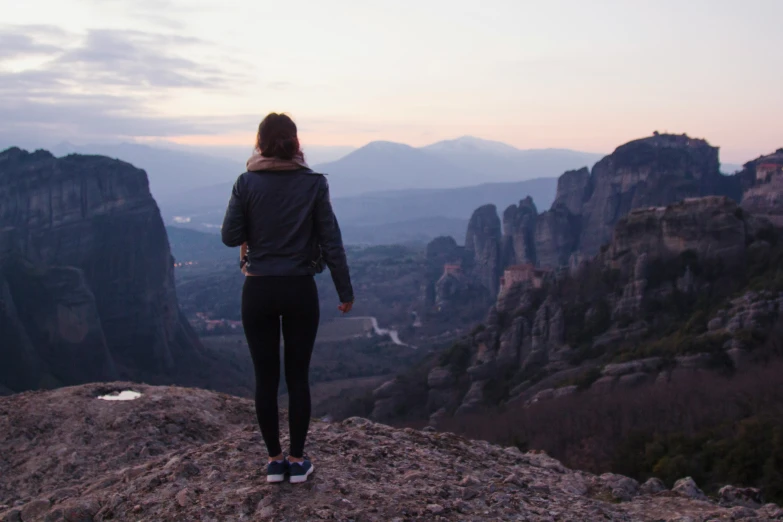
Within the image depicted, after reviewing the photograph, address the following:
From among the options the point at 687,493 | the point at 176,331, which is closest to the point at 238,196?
the point at 687,493

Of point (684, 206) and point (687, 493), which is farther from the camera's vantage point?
point (684, 206)

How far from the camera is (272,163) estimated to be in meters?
5.44

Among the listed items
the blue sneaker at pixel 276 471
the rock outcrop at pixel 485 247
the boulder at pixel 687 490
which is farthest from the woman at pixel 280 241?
the rock outcrop at pixel 485 247

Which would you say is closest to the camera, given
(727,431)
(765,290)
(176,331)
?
(727,431)

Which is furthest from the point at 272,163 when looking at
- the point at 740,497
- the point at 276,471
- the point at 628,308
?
the point at 628,308

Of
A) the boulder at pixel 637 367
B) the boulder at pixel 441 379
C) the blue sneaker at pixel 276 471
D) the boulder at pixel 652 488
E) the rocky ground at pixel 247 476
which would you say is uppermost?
the blue sneaker at pixel 276 471

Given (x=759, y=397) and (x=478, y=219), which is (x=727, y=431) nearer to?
(x=759, y=397)

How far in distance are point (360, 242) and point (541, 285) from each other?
130 metres

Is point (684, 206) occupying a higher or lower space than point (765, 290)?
higher

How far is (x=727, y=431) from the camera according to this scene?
1711 cm

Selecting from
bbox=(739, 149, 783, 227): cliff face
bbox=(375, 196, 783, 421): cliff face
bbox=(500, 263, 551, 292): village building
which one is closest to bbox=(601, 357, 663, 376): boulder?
bbox=(375, 196, 783, 421): cliff face

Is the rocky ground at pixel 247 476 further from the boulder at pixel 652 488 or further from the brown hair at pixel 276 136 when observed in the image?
the brown hair at pixel 276 136

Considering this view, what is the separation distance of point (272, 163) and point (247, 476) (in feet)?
8.01

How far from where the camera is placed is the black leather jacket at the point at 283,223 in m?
5.42
